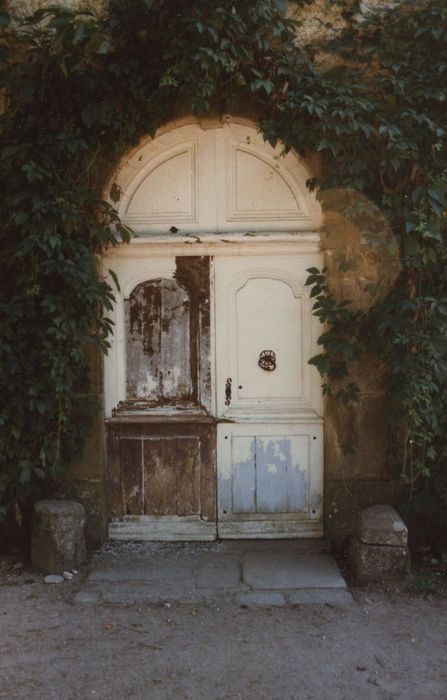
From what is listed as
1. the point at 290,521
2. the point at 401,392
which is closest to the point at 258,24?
the point at 401,392

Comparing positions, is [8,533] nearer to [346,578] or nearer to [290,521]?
[290,521]

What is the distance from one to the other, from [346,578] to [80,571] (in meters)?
1.81

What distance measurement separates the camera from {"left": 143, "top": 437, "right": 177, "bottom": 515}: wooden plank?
16.3 feet

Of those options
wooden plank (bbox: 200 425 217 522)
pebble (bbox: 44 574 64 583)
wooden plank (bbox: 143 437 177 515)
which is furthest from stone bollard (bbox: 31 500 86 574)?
wooden plank (bbox: 200 425 217 522)

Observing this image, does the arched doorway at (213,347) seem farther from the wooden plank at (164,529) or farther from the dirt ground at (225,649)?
the dirt ground at (225,649)

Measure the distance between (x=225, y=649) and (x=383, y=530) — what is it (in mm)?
1327

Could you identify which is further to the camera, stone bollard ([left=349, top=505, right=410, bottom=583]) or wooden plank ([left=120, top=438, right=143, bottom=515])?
wooden plank ([left=120, top=438, right=143, bottom=515])

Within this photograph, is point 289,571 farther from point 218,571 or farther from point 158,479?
point 158,479

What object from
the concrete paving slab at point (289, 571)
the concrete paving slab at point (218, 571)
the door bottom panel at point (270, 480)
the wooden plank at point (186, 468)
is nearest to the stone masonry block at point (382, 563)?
the concrete paving slab at point (289, 571)

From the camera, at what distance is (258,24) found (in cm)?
427

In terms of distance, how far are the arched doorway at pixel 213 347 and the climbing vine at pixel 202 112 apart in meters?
0.29

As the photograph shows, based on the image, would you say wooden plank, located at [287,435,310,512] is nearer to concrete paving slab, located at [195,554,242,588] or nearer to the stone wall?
the stone wall

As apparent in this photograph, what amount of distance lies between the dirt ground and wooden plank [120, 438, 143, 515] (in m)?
0.83

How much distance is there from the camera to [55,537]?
14.7ft
